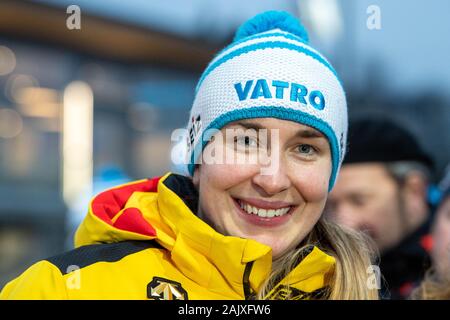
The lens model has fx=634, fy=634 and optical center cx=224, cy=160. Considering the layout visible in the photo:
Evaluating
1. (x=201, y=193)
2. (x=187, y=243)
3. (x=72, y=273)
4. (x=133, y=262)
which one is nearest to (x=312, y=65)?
(x=201, y=193)

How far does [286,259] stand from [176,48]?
6210 mm

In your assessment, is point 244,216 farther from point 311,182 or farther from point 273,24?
point 273,24

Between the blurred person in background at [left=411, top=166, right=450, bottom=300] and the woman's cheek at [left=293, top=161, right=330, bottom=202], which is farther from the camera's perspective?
the blurred person in background at [left=411, top=166, right=450, bottom=300]

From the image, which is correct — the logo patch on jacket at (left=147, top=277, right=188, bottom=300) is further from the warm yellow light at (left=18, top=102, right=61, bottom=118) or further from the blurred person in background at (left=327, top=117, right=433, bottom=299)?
the warm yellow light at (left=18, top=102, right=61, bottom=118)

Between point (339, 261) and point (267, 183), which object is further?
point (339, 261)

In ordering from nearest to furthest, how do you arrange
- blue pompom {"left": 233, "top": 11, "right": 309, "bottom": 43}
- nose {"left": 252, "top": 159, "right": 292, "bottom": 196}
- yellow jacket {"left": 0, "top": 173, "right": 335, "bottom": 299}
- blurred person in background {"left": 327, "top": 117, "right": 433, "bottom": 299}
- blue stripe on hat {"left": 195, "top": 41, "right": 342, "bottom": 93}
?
yellow jacket {"left": 0, "top": 173, "right": 335, "bottom": 299}
nose {"left": 252, "top": 159, "right": 292, "bottom": 196}
blue stripe on hat {"left": 195, "top": 41, "right": 342, "bottom": 93}
blue pompom {"left": 233, "top": 11, "right": 309, "bottom": 43}
blurred person in background {"left": 327, "top": 117, "right": 433, "bottom": 299}

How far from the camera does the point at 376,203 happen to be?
323 cm

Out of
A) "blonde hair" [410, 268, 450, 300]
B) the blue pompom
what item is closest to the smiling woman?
the blue pompom

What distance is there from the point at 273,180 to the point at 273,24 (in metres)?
0.61

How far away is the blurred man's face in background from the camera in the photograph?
3164 millimetres

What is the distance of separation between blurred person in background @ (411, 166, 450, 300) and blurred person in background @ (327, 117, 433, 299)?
24 centimetres

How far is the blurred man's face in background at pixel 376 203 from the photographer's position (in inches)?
125

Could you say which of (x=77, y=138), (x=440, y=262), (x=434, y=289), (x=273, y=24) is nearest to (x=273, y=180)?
(x=273, y=24)
